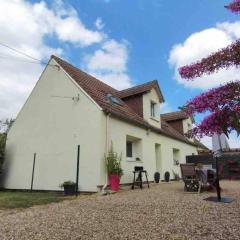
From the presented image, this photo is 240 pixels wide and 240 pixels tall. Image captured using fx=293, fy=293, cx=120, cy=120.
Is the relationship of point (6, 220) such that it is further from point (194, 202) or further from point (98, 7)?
point (98, 7)

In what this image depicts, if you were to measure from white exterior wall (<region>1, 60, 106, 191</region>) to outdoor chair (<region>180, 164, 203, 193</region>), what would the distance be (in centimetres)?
327

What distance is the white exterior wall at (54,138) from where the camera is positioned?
11938 mm

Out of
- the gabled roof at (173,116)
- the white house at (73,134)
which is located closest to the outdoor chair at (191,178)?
the white house at (73,134)

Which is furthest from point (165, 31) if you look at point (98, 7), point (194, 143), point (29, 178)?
point (194, 143)

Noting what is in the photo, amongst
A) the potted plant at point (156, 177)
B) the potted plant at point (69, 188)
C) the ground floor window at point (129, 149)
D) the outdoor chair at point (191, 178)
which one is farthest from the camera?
the potted plant at point (156, 177)

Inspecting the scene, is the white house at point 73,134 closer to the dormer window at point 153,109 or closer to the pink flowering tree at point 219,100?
the dormer window at point 153,109

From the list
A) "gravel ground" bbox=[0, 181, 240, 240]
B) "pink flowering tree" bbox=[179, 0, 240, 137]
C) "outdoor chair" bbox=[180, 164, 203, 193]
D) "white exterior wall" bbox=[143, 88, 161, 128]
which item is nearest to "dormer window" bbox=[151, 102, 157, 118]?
"white exterior wall" bbox=[143, 88, 161, 128]

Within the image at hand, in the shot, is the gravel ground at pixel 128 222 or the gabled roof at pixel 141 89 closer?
the gravel ground at pixel 128 222

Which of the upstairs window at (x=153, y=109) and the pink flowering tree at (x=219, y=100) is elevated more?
the upstairs window at (x=153, y=109)

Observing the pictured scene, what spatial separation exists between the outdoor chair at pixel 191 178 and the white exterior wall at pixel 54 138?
3.27 meters

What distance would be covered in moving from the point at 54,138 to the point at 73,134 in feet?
4.11

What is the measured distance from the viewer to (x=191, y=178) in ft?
35.2

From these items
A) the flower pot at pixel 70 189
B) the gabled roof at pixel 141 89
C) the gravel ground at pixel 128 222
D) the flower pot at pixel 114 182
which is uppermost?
the gabled roof at pixel 141 89

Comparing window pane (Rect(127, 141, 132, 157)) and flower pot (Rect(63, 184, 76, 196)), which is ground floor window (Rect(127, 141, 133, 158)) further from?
flower pot (Rect(63, 184, 76, 196))
